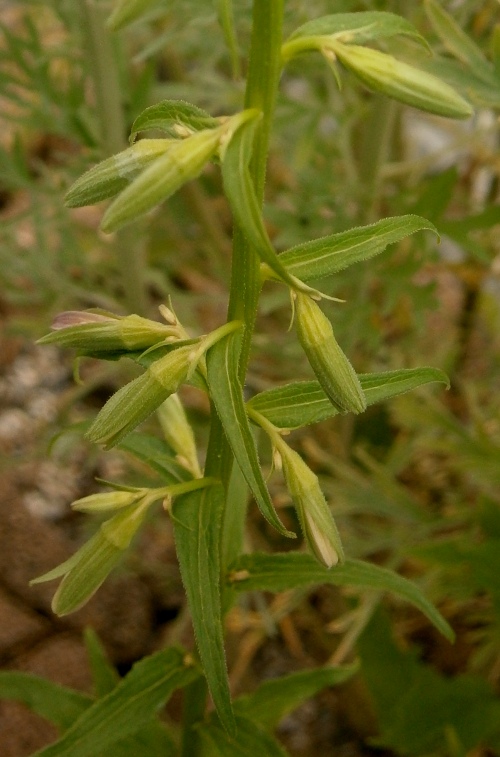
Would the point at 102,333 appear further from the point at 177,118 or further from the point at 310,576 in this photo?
the point at 310,576

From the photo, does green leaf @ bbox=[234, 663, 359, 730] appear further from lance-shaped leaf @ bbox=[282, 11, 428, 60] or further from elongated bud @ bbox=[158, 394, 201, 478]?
lance-shaped leaf @ bbox=[282, 11, 428, 60]

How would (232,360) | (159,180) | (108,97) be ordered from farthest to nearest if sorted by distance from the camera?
(108,97)
(232,360)
(159,180)

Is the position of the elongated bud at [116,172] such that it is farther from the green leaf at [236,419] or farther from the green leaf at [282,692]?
the green leaf at [282,692]

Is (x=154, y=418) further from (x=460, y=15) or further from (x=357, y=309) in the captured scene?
(x=460, y=15)

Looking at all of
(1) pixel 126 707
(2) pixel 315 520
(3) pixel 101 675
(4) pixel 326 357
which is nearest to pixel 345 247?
(4) pixel 326 357

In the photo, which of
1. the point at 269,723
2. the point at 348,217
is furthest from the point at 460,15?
the point at 269,723

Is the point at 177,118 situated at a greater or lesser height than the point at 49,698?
greater
